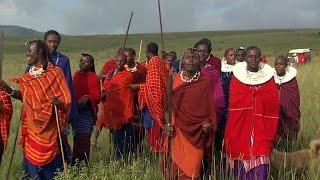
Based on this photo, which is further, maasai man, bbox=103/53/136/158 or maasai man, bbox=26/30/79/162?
maasai man, bbox=103/53/136/158

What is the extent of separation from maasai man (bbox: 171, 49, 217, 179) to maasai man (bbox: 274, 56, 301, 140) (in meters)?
2.11

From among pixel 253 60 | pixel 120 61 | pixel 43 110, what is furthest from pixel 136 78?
pixel 43 110

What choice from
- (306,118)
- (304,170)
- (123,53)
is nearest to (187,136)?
(304,170)

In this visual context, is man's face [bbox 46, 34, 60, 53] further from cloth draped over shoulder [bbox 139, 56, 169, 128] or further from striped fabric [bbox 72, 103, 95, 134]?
cloth draped over shoulder [bbox 139, 56, 169, 128]

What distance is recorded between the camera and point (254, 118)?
5871 mm

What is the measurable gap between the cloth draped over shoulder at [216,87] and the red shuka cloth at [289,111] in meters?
1.40

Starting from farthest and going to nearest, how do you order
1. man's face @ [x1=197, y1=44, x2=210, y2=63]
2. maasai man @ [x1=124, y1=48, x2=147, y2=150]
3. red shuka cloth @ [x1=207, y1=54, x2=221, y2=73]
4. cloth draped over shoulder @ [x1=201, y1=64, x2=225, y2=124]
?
maasai man @ [x1=124, y1=48, x2=147, y2=150] → red shuka cloth @ [x1=207, y1=54, x2=221, y2=73] → man's face @ [x1=197, y1=44, x2=210, y2=63] → cloth draped over shoulder @ [x1=201, y1=64, x2=225, y2=124]

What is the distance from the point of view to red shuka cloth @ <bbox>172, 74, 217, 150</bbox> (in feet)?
18.7

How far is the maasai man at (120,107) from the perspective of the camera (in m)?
7.65

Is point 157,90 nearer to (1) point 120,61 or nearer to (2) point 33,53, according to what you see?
(1) point 120,61

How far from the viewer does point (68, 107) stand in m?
5.50

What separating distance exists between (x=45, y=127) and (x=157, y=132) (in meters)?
2.23

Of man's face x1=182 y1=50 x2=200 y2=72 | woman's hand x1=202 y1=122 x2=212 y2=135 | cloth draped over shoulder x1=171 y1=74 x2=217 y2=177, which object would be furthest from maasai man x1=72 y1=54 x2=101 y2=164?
woman's hand x1=202 y1=122 x2=212 y2=135

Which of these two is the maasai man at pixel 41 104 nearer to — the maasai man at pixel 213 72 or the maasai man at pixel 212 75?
the maasai man at pixel 212 75
